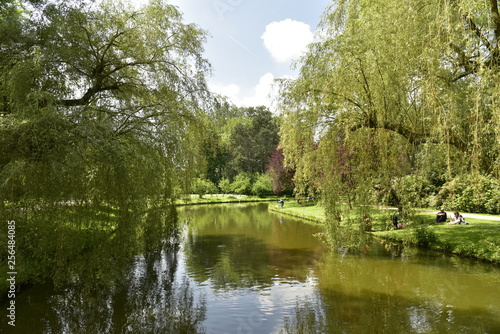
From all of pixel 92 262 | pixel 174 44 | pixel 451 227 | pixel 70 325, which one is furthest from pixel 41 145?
pixel 451 227

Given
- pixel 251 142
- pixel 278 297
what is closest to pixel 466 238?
pixel 278 297

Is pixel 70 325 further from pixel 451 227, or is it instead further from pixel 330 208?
pixel 451 227

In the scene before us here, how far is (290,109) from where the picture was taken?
10133 millimetres

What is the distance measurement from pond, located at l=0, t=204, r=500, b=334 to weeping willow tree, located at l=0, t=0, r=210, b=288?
133 centimetres

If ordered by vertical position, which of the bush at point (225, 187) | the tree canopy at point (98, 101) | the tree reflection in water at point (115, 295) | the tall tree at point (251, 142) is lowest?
the tree reflection in water at point (115, 295)

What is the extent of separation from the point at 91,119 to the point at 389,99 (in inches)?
274

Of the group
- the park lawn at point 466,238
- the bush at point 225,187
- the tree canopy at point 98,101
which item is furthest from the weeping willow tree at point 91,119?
the bush at point 225,187

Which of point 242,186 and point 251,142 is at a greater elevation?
point 251,142

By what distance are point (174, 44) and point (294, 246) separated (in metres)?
9.43

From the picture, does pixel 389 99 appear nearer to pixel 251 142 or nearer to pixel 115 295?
pixel 115 295

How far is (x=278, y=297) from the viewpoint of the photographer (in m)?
8.08

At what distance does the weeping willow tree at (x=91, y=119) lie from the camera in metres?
5.28

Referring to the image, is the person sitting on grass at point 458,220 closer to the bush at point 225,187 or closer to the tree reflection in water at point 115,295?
the tree reflection in water at point 115,295

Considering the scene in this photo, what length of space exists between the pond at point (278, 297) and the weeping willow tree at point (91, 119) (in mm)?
1331
